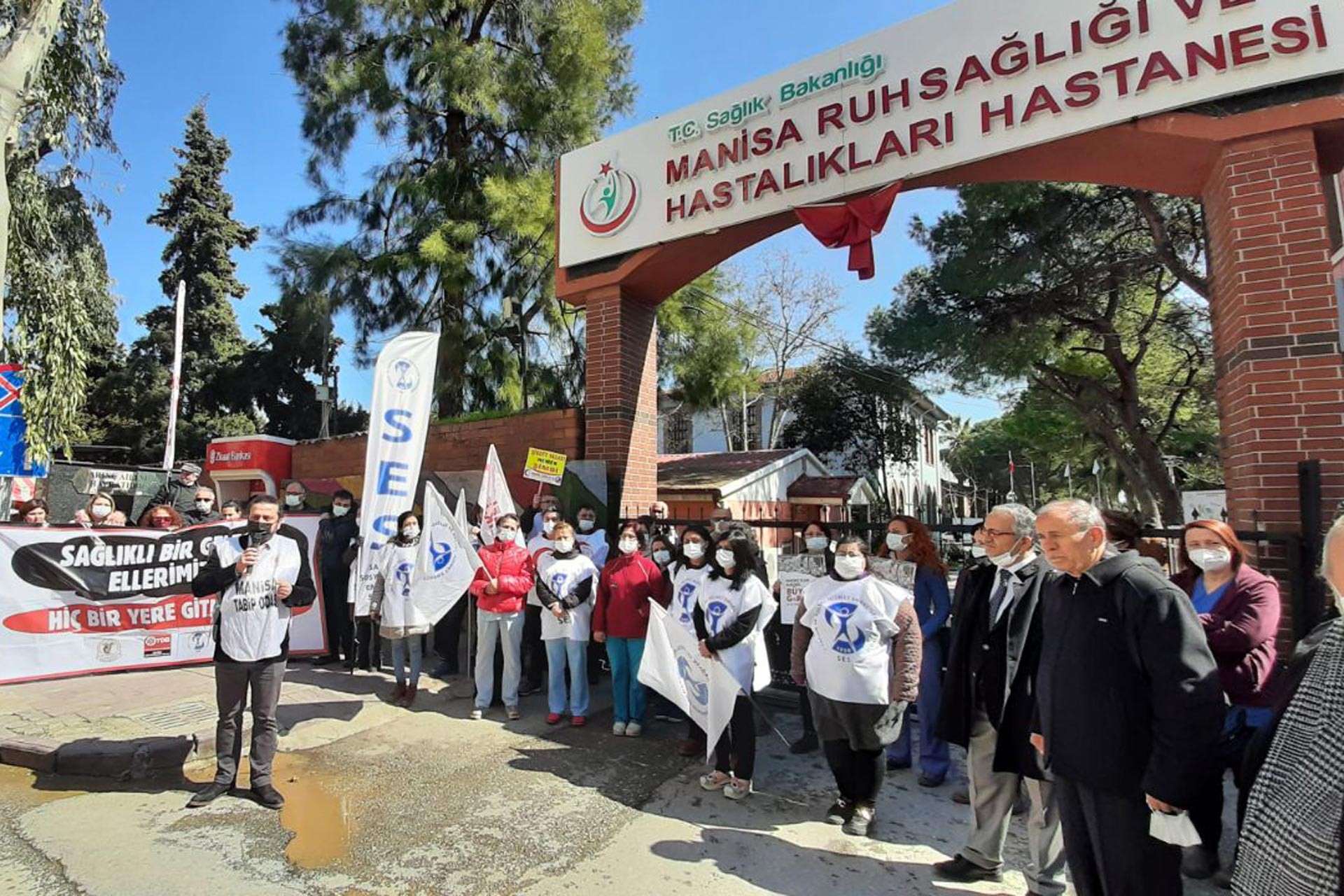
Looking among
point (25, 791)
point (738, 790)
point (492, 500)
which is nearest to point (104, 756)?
point (25, 791)

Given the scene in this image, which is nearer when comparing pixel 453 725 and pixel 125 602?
pixel 453 725

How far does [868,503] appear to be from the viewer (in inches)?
1083

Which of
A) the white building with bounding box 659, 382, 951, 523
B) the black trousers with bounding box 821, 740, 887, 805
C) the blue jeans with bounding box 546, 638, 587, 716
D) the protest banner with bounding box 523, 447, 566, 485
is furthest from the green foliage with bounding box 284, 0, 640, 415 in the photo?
the white building with bounding box 659, 382, 951, 523

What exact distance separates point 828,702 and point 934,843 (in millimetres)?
895

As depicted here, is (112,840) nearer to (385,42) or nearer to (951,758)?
(951,758)

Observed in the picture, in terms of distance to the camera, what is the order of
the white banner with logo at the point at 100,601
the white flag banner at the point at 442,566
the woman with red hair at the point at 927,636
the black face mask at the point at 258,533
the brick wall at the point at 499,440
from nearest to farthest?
the black face mask at the point at 258,533 → the woman with red hair at the point at 927,636 → the white flag banner at the point at 442,566 → the white banner with logo at the point at 100,601 → the brick wall at the point at 499,440

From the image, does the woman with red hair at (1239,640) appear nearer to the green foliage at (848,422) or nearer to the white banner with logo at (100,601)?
the white banner with logo at (100,601)

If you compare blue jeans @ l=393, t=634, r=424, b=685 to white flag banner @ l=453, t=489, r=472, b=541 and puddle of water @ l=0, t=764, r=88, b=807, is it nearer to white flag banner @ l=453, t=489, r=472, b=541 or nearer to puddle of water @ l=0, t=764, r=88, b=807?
white flag banner @ l=453, t=489, r=472, b=541

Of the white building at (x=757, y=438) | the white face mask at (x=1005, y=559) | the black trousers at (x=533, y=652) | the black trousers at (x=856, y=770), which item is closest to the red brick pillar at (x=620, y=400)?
the black trousers at (x=533, y=652)

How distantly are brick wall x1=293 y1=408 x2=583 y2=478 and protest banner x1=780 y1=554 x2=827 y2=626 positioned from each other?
306 centimetres

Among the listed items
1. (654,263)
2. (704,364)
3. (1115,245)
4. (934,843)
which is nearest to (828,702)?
(934,843)

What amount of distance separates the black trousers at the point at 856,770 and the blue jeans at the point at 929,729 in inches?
27.0

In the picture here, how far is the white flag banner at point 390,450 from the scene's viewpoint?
617 cm

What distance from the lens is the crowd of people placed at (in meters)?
2.19
